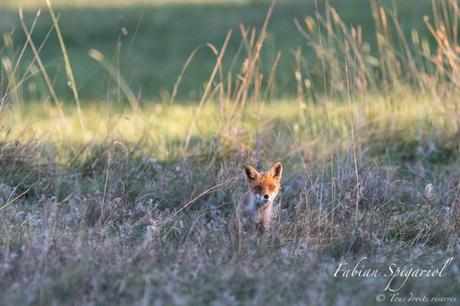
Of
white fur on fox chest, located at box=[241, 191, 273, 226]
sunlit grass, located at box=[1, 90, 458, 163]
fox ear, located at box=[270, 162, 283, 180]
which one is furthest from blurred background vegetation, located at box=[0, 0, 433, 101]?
white fur on fox chest, located at box=[241, 191, 273, 226]

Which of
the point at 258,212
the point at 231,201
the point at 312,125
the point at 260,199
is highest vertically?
the point at 260,199

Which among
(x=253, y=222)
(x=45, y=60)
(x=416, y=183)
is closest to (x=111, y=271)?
(x=253, y=222)

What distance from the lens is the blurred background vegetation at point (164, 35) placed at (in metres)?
16.1

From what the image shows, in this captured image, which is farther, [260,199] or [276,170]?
[276,170]

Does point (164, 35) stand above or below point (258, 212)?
below

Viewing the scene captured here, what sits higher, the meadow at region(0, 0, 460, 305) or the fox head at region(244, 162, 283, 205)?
the fox head at region(244, 162, 283, 205)

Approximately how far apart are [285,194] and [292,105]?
183 inches

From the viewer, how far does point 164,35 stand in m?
20.7

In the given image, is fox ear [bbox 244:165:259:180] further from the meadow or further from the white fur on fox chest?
the meadow

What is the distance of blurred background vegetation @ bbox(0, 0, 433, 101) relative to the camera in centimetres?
1610

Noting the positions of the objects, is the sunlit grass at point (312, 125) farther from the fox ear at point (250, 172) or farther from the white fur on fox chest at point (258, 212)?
the white fur on fox chest at point (258, 212)

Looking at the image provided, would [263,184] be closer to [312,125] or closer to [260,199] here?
[260,199]

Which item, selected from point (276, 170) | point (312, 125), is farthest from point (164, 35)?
point (276, 170)

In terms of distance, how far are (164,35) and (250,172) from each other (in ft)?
48.9
